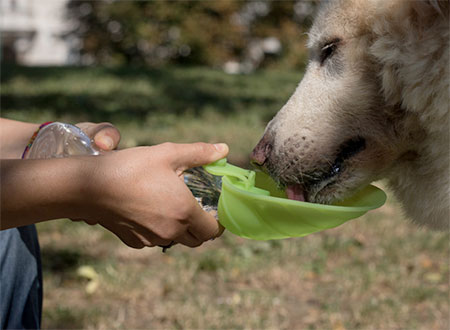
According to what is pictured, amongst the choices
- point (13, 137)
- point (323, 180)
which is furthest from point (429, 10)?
point (13, 137)

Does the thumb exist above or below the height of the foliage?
above

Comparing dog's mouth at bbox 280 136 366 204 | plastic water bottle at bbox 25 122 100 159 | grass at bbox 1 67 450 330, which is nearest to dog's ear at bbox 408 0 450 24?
dog's mouth at bbox 280 136 366 204

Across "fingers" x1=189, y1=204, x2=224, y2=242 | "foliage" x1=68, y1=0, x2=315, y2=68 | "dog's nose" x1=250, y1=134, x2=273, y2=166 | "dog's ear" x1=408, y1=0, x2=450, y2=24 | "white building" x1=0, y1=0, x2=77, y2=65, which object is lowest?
"white building" x1=0, y1=0, x2=77, y2=65

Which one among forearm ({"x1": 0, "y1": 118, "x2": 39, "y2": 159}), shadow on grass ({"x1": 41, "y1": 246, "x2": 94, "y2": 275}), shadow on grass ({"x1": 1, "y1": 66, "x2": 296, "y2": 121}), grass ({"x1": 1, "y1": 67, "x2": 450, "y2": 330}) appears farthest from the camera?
shadow on grass ({"x1": 1, "y1": 66, "x2": 296, "y2": 121})

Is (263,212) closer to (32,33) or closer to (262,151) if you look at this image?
(262,151)

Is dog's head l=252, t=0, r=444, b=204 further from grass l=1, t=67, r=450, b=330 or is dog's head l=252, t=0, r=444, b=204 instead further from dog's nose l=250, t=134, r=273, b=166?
grass l=1, t=67, r=450, b=330

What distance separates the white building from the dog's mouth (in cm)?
2362

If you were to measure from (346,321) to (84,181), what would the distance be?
6.17ft

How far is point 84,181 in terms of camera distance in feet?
5.16

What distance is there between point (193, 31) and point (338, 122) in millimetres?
15856

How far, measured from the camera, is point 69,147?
2.15 meters

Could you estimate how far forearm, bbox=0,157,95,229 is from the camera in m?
1.54

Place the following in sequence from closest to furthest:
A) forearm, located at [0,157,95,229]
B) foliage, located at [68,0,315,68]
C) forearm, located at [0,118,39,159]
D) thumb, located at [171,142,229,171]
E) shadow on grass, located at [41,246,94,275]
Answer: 1. forearm, located at [0,157,95,229]
2. thumb, located at [171,142,229,171]
3. forearm, located at [0,118,39,159]
4. shadow on grass, located at [41,246,94,275]
5. foliage, located at [68,0,315,68]

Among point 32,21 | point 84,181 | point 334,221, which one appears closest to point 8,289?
point 84,181
